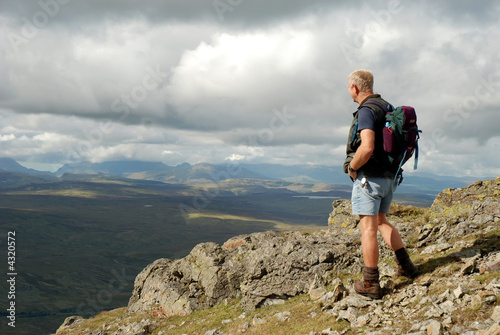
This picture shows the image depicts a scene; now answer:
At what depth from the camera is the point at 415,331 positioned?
5.52 m

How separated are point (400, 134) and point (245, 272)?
33.7ft

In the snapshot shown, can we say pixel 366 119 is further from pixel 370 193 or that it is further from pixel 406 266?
pixel 406 266

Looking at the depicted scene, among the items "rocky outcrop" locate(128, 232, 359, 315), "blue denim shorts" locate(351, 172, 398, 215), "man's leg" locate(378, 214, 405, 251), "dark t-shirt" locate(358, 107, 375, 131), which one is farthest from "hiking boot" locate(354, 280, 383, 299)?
"rocky outcrop" locate(128, 232, 359, 315)

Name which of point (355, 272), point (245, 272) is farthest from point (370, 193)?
point (245, 272)

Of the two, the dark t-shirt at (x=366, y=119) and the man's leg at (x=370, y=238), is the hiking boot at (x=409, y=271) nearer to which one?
the man's leg at (x=370, y=238)

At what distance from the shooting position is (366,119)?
654 cm

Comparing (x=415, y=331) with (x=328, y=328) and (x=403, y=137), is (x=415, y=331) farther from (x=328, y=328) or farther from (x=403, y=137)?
(x=403, y=137)

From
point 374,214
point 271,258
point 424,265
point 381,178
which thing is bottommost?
point 271,258

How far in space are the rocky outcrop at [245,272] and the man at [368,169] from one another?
4.61 m

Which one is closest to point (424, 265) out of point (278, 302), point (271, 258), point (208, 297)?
point (278, 302)

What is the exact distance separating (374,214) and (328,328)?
2636mm

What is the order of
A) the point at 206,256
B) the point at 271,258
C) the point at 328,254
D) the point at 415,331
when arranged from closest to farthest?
the point at 415,331 → the point at 328,254 → the point at 271,258 → the point at 206,256

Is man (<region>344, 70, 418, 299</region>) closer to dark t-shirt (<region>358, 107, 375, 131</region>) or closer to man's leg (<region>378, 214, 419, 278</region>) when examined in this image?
dark t-shirt (<region>358, 107, 375, 131</region>)

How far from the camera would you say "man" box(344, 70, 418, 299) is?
6527 millimetres
